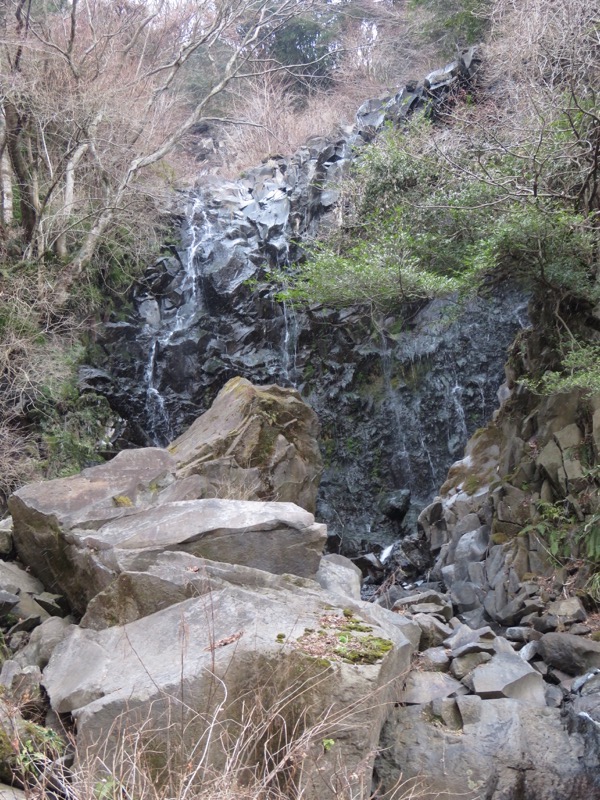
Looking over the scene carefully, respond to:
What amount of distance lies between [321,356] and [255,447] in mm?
5485

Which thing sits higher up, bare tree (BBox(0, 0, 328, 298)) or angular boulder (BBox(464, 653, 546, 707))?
bare tree (BBox(0, 0, 328, 298))

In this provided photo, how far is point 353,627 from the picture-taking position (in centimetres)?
455

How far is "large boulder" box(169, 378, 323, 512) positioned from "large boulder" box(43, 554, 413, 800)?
3.03 m

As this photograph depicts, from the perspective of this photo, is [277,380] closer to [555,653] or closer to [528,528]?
[528,528]

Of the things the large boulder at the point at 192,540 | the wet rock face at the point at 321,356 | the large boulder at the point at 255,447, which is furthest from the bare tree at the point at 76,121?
the large boulder at the point at 192,540

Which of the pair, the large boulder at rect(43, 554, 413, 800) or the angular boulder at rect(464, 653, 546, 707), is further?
the angular boulder at rect(464, 653, 546, 707)

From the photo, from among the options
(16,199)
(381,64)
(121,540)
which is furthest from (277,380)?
(381,64)

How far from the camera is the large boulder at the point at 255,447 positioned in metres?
8.04

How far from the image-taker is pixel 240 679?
151 inches

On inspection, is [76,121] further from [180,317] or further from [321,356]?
[321,356]

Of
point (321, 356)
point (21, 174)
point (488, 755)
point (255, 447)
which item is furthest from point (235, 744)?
point (21, 174)

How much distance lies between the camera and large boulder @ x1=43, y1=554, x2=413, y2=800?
11.5 ft

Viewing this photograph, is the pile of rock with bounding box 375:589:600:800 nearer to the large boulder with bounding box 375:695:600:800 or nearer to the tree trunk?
the large boulder with bounding box 375:695:600:800

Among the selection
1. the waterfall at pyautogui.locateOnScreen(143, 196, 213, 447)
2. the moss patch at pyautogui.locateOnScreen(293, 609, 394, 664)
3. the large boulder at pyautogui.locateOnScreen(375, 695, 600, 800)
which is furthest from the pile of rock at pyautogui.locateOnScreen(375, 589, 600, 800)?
the waterfall at pyautogui.locateOnScreen(143, 196, 213, 447)
